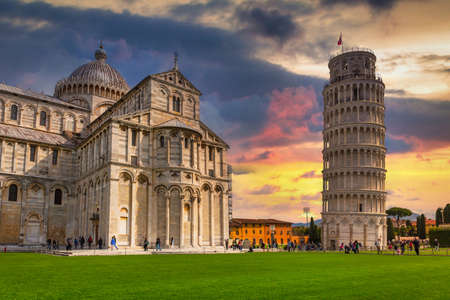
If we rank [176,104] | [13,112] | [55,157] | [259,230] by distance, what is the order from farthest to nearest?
[259,230], [13,112], [55,157], [176,104]

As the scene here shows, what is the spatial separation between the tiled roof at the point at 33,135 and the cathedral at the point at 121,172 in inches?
6.4

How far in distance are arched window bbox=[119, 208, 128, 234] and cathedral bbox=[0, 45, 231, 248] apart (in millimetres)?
97

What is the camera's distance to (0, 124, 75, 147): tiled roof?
1934 inches

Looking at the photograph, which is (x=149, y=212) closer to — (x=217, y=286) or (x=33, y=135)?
(x=33, y=135)

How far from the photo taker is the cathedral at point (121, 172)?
41.4m

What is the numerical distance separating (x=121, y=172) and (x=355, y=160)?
50.0m

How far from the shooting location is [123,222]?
40500mm

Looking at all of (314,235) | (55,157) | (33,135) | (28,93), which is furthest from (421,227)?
(28,93)

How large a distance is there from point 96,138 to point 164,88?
937cm

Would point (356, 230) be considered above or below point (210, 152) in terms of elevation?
below

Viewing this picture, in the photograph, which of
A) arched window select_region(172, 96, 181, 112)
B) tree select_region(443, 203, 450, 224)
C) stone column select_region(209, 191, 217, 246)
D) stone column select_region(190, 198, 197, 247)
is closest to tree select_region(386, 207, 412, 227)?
tree select_region(443, 203, 450, 224)

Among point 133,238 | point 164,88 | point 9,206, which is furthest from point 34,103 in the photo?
point 133,238

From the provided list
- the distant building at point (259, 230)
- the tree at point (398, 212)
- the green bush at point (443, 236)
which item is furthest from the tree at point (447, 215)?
the tree at point (398, 212)

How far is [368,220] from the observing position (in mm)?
75188
